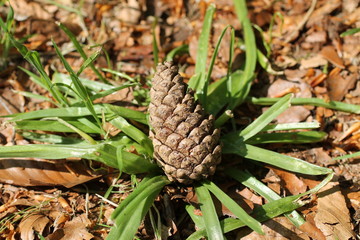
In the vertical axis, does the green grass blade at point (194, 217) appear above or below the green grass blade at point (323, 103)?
below

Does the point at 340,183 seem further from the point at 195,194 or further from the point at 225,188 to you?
the point at 195,194

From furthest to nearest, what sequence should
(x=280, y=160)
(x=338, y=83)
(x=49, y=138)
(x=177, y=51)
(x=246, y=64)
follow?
1. (x=177, y=51)
2. (x=338, y=83)
3. (x=246, y=64)
4. (x=49, y=138)
5. (x=280, y=160)

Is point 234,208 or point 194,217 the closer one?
point 234,208

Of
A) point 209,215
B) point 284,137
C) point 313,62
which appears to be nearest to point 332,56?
point 313,62

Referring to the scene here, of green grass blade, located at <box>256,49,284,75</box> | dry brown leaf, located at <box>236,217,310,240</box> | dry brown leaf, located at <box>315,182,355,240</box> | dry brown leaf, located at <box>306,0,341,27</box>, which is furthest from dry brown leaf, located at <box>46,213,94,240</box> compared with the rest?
dry brown leaf, located at <box>306,0,341,27</box>

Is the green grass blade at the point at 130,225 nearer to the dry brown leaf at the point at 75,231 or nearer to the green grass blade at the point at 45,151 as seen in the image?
the dry brown leaf at the point at 75,231

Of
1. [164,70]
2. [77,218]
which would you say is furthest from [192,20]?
[77,218]

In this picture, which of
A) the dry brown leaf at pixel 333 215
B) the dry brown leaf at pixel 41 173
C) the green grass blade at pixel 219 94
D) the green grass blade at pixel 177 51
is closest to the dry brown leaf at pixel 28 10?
the green grass blade at pixel 177 51

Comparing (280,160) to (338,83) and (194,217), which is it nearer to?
(194,217)
